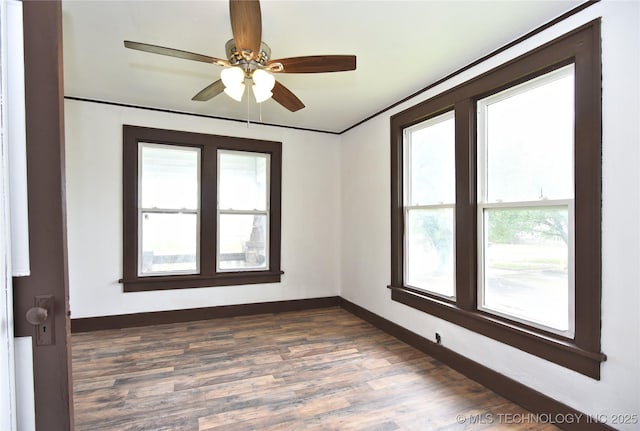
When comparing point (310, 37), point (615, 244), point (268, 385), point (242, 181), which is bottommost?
point (268, 385)

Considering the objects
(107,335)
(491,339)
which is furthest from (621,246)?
(107,335)

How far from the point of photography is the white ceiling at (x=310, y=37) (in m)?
2.04

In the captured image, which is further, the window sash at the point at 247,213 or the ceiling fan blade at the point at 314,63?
the window sash at the point at 247,213

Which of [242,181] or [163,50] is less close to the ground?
[163,50]

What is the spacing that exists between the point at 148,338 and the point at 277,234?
197cm

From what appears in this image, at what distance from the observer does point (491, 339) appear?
8.23ft

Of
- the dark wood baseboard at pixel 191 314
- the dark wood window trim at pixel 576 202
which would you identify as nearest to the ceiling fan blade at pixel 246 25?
the dark wood window trim at pixel 576 202

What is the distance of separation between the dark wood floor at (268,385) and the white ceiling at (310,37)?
2.66 metres

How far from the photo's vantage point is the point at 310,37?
7.73ft

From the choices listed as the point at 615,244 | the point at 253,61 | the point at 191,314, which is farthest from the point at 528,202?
the point at 191,314

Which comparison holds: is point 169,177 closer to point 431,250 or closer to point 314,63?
point 314,63

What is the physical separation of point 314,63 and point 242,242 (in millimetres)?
2947

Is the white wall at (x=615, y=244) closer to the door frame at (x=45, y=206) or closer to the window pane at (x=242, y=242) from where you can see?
the door frame at (x=45, y=206)

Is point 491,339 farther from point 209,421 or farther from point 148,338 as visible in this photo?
point 148,338
